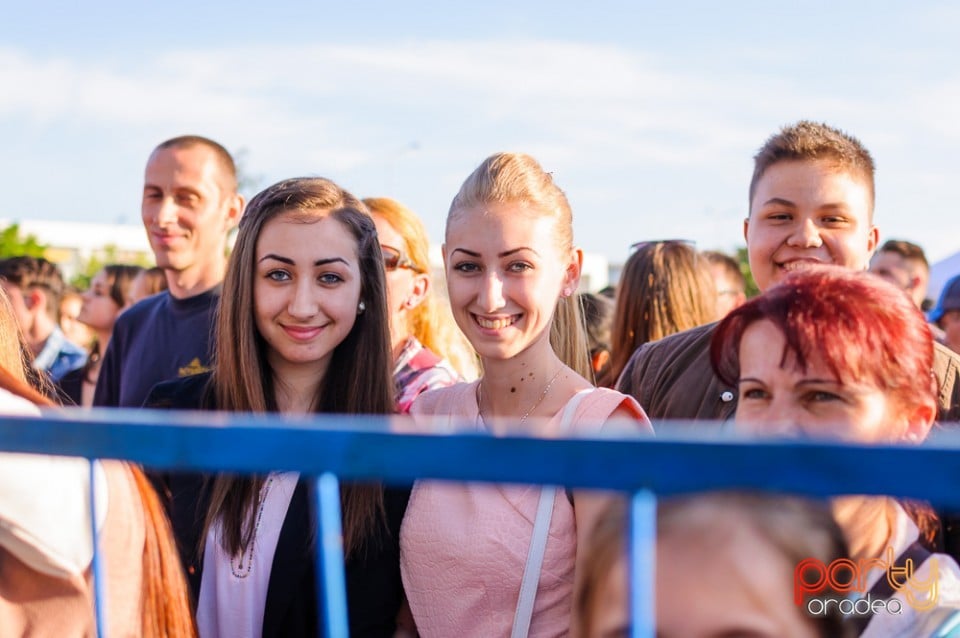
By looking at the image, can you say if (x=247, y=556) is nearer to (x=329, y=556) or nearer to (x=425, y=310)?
(x=329, y=556)

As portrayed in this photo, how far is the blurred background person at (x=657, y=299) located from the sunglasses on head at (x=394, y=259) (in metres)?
0.95

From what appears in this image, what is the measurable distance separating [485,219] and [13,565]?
146cm

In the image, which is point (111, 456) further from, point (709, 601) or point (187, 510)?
point (187, 510)

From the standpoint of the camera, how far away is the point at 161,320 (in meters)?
4.53

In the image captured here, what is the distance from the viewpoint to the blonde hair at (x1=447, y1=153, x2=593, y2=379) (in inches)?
104

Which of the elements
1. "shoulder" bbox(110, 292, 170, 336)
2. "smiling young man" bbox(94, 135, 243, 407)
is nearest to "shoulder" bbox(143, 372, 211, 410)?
"smiling young man" bbox(94, 135, 243, 407)

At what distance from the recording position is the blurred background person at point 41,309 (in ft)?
22.6

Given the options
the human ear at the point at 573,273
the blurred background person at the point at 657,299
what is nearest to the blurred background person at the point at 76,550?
the human ear at the point at 573,273

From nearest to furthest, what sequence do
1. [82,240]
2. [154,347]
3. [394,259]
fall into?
[394,259] → [154,347] → [82,240]

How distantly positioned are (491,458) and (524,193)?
1730 millimetres

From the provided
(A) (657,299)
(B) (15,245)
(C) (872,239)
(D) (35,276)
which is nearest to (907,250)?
(A) (657,299)

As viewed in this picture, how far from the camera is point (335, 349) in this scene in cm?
295

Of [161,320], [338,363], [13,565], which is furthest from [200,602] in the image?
[161,320]

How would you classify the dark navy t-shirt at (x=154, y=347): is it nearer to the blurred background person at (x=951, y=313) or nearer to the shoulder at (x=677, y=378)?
the shoulder at (x=677, y=378)
